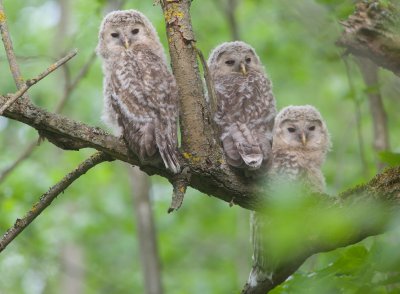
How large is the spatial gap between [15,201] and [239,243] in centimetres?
302

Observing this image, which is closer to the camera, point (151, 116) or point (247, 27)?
point (151, 116)

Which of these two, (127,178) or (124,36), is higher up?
(124,36)

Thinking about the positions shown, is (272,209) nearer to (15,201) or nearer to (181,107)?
(181,107)

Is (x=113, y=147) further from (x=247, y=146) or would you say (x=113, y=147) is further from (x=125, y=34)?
(x=125, y=34)

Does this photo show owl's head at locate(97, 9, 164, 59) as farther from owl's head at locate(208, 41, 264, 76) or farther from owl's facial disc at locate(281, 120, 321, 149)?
owl's facial disc at locate(281, 120, 321, 149)

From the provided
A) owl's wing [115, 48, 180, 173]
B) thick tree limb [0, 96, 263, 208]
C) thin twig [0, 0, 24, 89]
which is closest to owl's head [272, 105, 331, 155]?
owl's wing [115, 48, 180, 173]

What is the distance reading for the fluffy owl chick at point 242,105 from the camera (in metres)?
4.24

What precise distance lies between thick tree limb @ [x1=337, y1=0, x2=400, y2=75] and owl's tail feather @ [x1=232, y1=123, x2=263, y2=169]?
2.72ft

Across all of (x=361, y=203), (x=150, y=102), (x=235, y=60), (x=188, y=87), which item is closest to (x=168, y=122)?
(x=150, y=102)

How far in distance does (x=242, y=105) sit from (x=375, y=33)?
102 cm

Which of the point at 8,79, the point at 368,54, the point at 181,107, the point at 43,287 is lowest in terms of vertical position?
the point at 43,287

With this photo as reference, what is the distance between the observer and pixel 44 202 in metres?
3.50

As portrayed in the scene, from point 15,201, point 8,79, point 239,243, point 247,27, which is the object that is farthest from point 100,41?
point 247,27

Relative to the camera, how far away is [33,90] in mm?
11461
